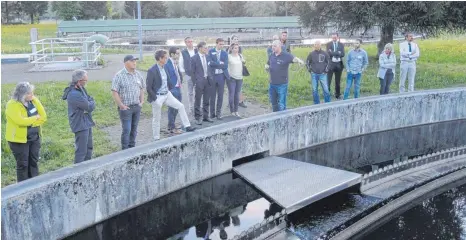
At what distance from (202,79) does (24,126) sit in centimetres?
403

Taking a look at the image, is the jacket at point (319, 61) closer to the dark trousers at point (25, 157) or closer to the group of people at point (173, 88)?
the group of people at point (173, 88)

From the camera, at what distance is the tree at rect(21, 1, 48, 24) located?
55156 mm

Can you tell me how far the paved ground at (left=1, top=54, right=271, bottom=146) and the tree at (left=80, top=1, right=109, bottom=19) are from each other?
35.1 meters

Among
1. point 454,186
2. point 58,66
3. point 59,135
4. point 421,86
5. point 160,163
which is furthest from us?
point 58,66

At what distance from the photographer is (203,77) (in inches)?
385

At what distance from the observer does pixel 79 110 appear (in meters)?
6.86

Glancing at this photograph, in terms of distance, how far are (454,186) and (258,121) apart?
3.28 meters

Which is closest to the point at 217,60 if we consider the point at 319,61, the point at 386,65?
the point at 319,61

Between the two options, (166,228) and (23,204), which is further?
(166,228)

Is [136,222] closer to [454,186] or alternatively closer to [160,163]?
[160,163]

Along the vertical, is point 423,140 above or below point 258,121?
below

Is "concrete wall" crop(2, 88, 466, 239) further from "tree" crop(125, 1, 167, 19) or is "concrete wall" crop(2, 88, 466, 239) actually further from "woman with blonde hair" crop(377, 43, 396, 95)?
"tree" crop(125, 1, 167, 19)

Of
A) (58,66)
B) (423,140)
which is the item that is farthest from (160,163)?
(58,66)

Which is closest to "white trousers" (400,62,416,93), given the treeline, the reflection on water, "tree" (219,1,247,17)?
the reflection on water
